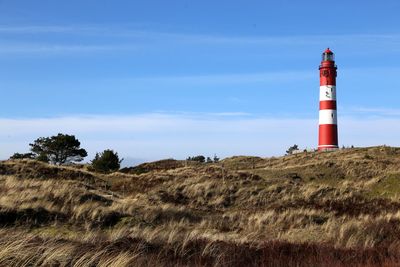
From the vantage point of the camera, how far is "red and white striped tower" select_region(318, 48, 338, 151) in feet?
173

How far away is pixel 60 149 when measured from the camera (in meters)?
47.7

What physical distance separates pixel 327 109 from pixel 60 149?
26614mm

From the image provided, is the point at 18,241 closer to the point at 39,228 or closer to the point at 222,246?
the point at 222,246

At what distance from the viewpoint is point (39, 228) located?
14086 millimetres

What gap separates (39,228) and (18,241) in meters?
6.35

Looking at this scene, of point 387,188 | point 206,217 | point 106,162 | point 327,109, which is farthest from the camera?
point 327,109

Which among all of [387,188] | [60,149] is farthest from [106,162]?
[387,188]

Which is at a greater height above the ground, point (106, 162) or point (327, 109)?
point (327, 109)

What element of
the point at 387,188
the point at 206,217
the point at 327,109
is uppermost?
the point at 327,109

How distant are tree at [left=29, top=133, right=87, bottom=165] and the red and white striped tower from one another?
24.0 metres

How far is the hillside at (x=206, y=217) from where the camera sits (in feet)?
29.5

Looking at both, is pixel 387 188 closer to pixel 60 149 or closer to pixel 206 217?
pixel 206 217

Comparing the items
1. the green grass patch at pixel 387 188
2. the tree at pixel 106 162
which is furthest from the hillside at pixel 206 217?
the tree at pixel 106 162

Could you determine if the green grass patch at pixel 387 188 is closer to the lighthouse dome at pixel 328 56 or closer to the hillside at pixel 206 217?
the hillside at pixel 206 217
